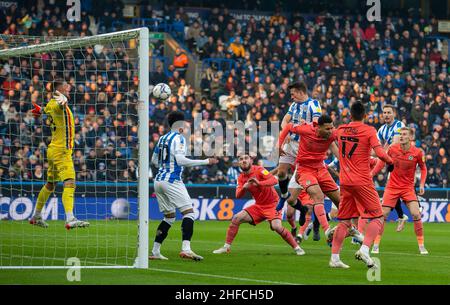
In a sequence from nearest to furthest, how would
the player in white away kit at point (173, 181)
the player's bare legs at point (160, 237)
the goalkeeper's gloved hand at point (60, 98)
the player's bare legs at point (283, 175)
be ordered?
1. the player in white away kit at point (173, 181)
2. the player's bare legs at point (160, 237)
3. the goalkeeper's gloved hand at point (60, 98)
4. the player's bare legs at point (283, 175)

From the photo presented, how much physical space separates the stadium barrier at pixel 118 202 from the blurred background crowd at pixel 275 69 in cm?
80

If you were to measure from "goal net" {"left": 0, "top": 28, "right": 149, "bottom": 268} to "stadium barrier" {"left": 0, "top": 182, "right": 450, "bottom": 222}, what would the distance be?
4 centimetres

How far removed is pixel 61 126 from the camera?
1612 centimetres

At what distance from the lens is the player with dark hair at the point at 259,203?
1566cm

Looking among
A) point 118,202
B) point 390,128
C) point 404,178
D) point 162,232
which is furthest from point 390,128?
point 118,202

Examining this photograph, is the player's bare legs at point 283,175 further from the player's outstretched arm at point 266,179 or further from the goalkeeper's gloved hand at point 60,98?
the goalkeeper's gloved hand at point 60,98

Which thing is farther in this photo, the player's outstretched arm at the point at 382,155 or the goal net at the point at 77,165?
the goal net at the point at 77,165

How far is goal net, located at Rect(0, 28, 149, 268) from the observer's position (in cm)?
1327

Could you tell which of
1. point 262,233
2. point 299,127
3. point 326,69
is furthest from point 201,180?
point 299,127

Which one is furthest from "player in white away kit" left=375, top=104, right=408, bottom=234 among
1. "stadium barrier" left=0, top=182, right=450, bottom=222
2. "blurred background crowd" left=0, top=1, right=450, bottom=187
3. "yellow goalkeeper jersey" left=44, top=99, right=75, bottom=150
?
"blurred background crowd" left=0, top=1, right=450, bottom=187

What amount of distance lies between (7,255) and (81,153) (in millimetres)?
9376

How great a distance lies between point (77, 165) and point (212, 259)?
10155 mm

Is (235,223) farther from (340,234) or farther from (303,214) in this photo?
(303,214)

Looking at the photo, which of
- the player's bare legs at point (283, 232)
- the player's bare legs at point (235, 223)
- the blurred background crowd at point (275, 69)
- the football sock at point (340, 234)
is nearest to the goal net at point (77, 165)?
the blurred background crowd at point (275, 69)
